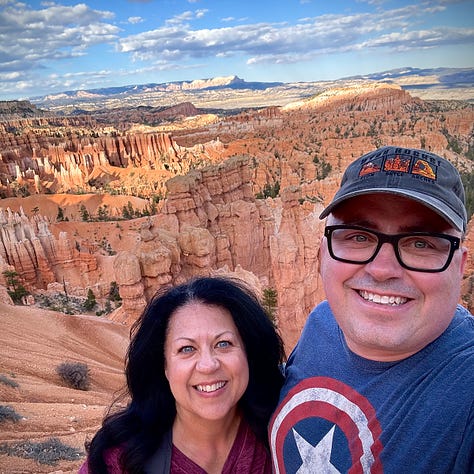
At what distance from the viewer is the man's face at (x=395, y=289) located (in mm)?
1395

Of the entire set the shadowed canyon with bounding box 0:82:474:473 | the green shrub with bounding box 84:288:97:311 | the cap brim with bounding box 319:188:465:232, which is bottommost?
the green shrub with bounding box 84:288:97:311

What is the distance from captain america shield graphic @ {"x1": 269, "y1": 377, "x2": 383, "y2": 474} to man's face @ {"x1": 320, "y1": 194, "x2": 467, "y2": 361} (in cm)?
24

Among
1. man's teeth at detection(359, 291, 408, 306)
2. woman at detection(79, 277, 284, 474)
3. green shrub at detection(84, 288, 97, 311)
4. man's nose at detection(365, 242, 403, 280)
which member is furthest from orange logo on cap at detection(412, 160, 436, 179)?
green shrub at detection(84, 288, 97, 311)

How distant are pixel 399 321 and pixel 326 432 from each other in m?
0.55

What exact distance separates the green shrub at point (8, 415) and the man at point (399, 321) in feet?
15.8

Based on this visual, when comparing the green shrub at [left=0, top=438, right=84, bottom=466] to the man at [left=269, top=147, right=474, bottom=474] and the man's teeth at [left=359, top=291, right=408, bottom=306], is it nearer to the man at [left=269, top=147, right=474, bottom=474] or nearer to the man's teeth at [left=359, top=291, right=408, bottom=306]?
the man at [left=269, top=147, right=474, bottom=474]

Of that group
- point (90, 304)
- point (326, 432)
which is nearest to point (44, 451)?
point (326, 432)

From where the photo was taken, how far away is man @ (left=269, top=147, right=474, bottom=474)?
1.34 meters

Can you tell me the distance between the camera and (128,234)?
1143 inches

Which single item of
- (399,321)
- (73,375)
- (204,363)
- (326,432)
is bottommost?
(73,375)

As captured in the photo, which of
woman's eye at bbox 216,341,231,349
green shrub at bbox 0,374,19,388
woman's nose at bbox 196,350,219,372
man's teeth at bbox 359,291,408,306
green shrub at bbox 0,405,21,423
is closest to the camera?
man's teeth at bbox 359,291,408,306

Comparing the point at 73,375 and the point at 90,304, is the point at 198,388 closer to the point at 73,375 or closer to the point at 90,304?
the point at 73,375

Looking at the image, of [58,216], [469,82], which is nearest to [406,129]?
[58,216]

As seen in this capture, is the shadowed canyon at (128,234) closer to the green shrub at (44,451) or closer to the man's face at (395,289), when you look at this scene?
the green shrub at (44,451)
